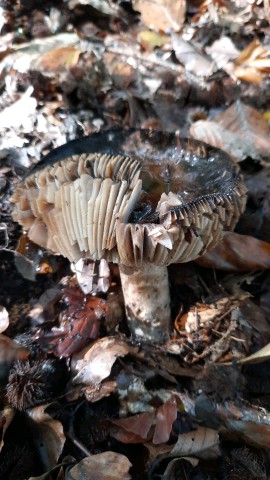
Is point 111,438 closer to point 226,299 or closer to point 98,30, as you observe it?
point 226,299

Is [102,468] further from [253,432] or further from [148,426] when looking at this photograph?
[253,432]

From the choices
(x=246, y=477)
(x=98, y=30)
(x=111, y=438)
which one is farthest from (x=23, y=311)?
(x=98, y=30)

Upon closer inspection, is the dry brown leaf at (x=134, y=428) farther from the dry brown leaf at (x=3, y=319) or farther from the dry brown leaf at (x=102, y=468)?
the dry brown leaf at (x=3, y=319)

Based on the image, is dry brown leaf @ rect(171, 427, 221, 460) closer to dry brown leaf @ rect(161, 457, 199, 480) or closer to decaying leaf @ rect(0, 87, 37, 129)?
dry brown leaf @ rect(161, 457, 199, 480)

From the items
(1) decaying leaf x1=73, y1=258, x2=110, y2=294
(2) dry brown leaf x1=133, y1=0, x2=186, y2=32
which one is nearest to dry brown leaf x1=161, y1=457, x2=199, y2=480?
(1) decaying leaf x1=73, y1=258, x2=110, y2=294

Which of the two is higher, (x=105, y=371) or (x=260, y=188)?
(x=260, y=188)

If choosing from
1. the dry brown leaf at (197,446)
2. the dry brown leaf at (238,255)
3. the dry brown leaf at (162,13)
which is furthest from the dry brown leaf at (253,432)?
the dry brown leaf at (162,13)

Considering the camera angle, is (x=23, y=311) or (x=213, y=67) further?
(x=213, y=67)
